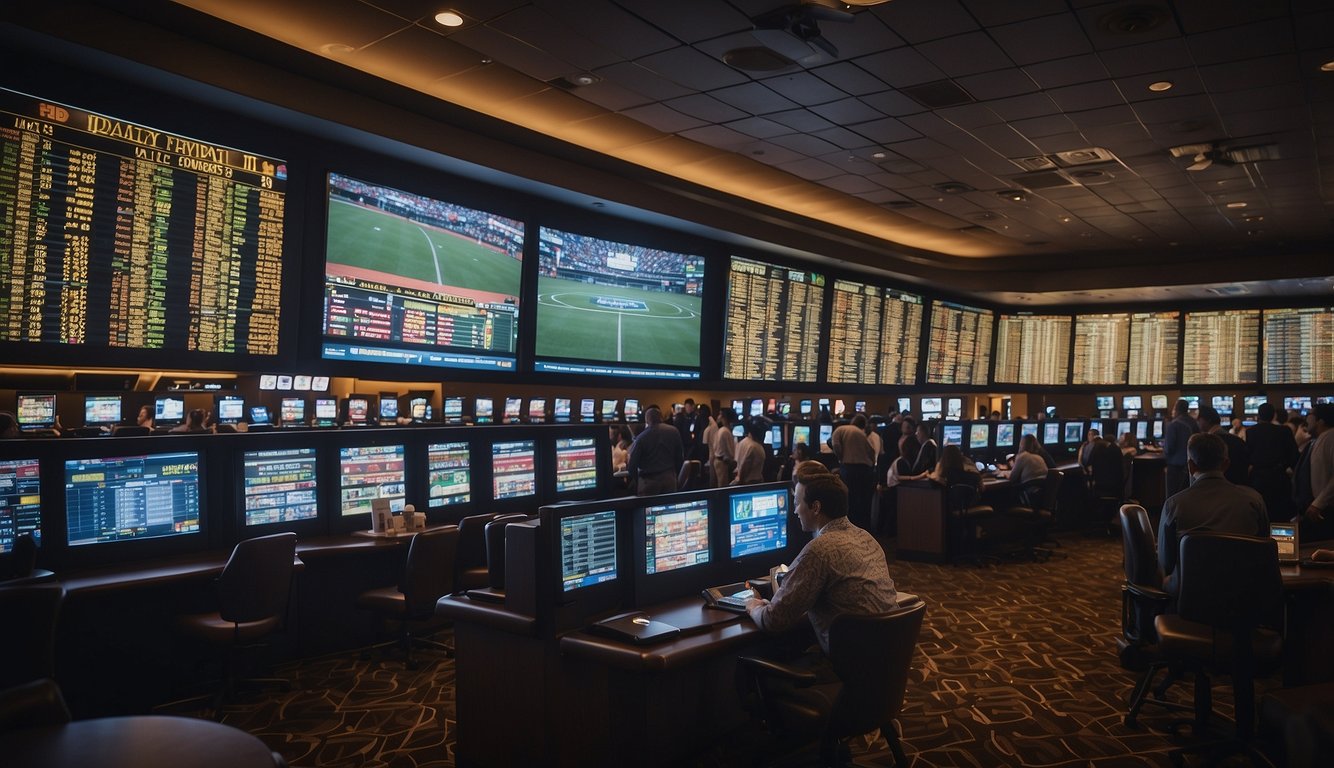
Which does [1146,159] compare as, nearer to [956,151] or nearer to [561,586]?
[956,151]

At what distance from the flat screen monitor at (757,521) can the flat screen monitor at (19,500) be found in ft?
10.4

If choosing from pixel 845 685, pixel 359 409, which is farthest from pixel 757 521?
pixel 359 409

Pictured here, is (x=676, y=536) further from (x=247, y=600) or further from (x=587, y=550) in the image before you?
(x=247, y=600)

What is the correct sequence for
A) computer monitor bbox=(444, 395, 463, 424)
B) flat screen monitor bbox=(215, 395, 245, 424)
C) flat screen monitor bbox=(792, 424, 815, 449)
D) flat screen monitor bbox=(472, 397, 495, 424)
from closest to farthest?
flat screen monitor bbox=(215, 395, 245, 424), flat screen monitor bbox=(792, 424, 815, 449), computer monitor bbox=(444, 395, 463, 424), flat screen monitor bbox=(472, 397, 495, 424)

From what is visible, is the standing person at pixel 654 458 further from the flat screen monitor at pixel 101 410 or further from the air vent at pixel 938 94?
the flat screen monitor at pixel 101 410

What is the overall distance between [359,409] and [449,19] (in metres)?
6.08

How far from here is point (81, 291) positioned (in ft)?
17.0

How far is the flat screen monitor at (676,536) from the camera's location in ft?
11.8

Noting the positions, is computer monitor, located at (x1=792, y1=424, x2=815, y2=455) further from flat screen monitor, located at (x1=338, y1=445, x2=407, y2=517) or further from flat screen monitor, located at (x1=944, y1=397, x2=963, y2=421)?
flat screen monitor, located at (x1=338, y1=445, x2=407, y2=517)

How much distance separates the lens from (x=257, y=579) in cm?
411

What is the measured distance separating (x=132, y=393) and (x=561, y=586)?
8185mm

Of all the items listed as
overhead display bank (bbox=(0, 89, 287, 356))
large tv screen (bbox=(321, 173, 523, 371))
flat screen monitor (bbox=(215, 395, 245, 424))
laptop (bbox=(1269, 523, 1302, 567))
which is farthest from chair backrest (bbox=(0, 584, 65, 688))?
flat screen monitor (bbox=(215, 395, 245, 424))

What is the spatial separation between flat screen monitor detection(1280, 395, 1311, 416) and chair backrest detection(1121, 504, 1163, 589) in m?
10.9

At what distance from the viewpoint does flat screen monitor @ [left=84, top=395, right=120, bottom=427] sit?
29.4 ft
